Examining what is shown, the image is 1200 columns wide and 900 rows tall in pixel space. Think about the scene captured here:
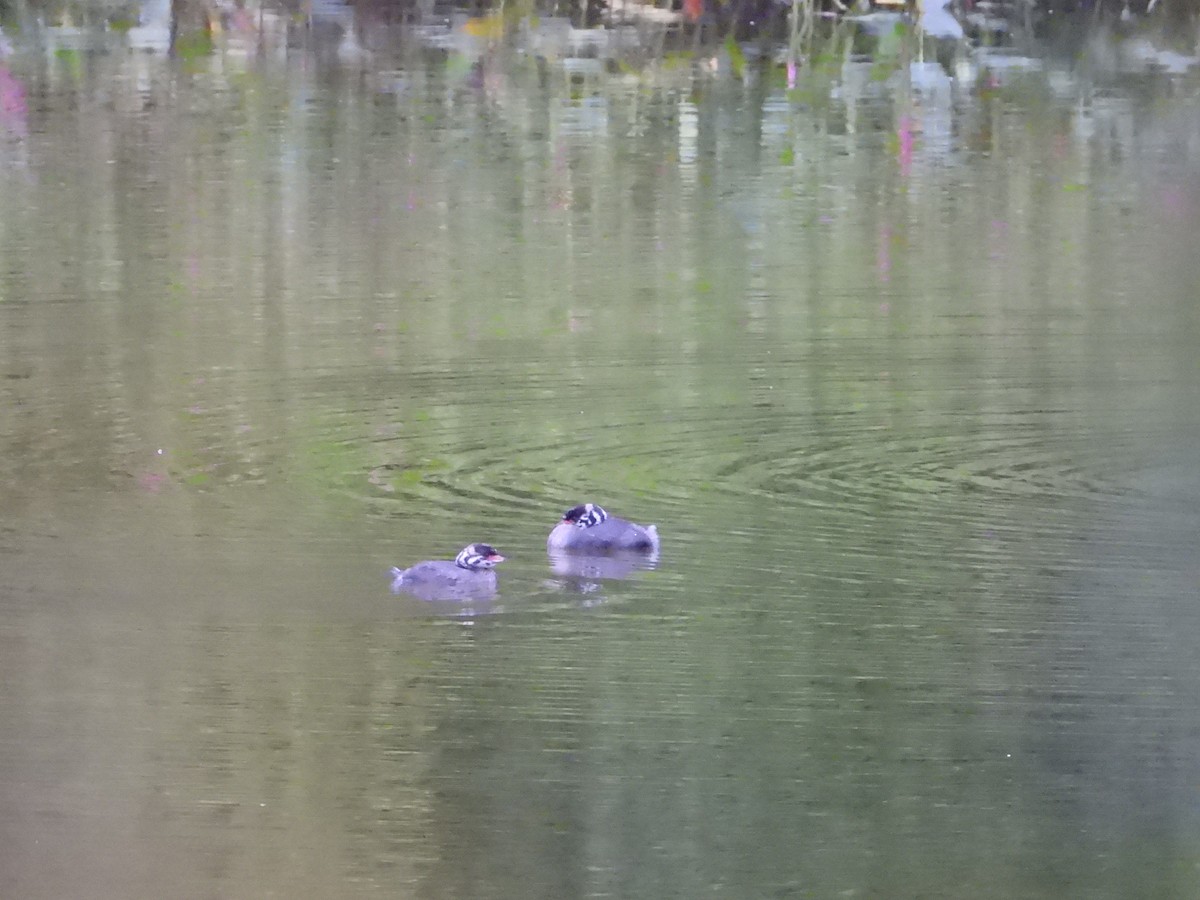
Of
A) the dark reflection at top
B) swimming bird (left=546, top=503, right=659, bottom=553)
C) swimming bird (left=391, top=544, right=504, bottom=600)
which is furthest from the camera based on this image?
swimming bird (left=546, top=503, right=659, bottom=553)

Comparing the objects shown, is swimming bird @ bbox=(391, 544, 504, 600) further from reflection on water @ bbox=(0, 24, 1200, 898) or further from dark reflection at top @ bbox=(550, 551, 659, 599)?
dark reflection at top @ bbox=(550, 551, 659, 599)

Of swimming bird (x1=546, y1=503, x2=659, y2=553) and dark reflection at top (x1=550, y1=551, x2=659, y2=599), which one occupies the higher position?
swimming bird (x1=546, y1=503, x2=659, y2=553)

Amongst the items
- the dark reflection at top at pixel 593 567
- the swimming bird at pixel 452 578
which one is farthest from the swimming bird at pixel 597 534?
the swimming bird at pixel 452 578

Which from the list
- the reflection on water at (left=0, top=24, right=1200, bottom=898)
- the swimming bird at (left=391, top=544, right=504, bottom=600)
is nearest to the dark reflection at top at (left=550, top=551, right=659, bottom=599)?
the reflection on water at (left=0, top=24, right=1200, bottom=898)

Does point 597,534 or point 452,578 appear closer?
point 452,578

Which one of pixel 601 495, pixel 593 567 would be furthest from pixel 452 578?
pixel 601 495

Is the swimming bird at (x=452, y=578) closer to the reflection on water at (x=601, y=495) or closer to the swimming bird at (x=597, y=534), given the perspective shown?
the reflection on water at (x=601, y=495)

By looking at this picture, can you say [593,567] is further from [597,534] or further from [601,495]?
[601,495]

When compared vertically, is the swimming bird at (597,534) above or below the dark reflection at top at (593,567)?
above

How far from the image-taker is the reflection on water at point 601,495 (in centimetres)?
348

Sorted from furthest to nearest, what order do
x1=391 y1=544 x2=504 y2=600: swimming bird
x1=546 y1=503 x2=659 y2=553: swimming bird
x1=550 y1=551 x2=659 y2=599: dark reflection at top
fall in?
x1=546 y1=503 x2=659 y2=553: swimming bird → x1=550 y1=551 x2=659 y2=599: dark reflection at top → x1=391 y1=544 x2=504 y2=600: swimming bird

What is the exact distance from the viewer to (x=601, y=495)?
5309 mm

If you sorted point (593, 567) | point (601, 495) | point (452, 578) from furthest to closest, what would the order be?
1. point (601, 495)
2. point (593, 567)
3. point (452, 578)

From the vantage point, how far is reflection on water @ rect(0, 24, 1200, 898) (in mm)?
3482
